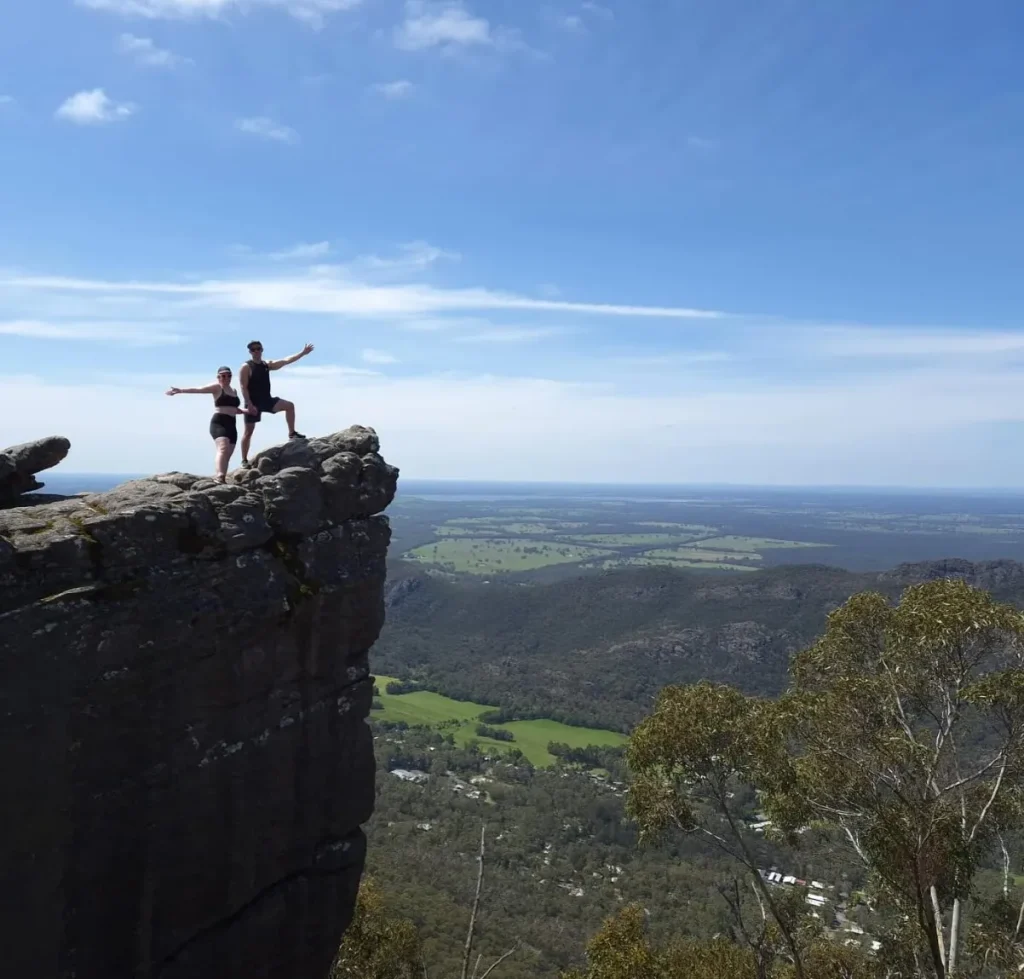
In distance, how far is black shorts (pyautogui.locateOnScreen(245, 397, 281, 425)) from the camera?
14.1 metres

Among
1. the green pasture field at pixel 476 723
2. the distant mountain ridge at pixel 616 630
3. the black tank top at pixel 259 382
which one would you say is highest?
the black tank top at pixel 259 382

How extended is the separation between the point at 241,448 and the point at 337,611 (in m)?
3.58

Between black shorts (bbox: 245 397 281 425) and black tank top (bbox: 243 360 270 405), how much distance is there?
4 centimetres

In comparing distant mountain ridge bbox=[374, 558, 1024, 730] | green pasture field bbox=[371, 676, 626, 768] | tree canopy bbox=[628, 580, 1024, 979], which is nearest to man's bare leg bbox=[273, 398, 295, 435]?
tree canopy bbox=[628, 580, 1024, 979]

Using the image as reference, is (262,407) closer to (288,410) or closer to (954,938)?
(288,410)

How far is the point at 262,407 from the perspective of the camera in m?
14.3

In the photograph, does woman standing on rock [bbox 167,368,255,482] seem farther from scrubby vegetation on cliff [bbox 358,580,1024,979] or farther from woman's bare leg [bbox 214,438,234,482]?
scrubby vegetation on cliff [bbox 358,580,1024,979]

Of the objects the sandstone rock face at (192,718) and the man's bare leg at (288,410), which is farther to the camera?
the man's bare leg at (288,410)

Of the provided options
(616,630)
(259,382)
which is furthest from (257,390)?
(616,630)

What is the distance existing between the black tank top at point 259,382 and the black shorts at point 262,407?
0.04 metres

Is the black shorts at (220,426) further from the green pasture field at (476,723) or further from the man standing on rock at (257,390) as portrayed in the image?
the green pasture field at (476,723)

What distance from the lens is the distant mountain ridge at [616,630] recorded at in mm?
123812

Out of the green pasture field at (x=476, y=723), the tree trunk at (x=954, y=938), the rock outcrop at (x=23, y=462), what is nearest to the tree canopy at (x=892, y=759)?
the tree trunk at (x=954, y=938)

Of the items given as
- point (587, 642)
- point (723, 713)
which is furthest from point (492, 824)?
point (587, 642)
